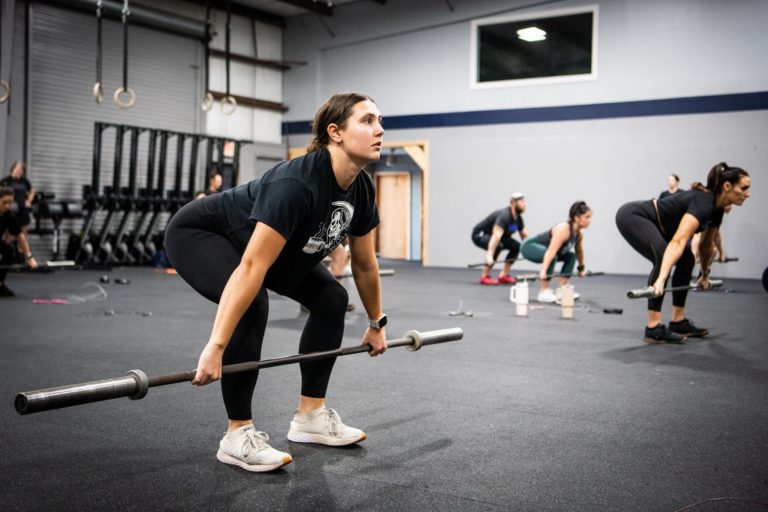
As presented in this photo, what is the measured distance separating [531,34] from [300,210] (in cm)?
952

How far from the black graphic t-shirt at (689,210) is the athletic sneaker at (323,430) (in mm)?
2505

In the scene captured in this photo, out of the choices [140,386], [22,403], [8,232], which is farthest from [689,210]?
[8,232]

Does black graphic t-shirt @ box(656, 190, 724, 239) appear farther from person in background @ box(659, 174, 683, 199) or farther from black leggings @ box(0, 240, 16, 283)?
black leggings @ box(0, 240, 16, 283)

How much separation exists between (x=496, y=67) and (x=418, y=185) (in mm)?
2921

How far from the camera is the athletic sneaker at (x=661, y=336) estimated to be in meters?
4.13

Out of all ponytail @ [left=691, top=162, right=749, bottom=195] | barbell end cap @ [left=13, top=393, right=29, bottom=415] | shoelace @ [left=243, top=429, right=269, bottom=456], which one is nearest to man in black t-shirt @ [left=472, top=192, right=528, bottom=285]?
ponytail @ [left=691, top=162, right=749, bottom=195]

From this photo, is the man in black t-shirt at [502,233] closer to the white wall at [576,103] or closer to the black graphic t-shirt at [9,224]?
the white wall at [576,103]

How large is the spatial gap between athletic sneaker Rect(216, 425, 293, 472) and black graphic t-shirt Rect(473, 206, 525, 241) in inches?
249

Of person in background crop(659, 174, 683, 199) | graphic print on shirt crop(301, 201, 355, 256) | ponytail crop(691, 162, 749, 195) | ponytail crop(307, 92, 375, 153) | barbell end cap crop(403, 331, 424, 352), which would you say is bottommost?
barbell end cap crop(403, 331, 424, 352)

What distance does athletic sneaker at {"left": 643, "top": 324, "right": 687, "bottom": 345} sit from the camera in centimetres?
413

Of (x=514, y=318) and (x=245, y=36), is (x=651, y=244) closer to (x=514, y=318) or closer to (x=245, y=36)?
(x=514, y=318)

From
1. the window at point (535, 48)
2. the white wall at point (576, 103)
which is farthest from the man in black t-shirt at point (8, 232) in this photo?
the window at point (535, 48)

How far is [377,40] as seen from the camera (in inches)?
473

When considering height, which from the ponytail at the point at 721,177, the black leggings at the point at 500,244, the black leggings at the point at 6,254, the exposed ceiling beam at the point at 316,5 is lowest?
the black leggings at the point at 6,254
